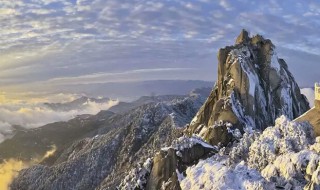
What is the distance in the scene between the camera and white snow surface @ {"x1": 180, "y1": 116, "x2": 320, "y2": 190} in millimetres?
50625

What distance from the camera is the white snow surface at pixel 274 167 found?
50625 millimetres

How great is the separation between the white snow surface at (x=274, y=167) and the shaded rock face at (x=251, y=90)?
43.8 metres

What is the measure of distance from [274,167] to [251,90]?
6483 centimetres

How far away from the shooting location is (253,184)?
163ft

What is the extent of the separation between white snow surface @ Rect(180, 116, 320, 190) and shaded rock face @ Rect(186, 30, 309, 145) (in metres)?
43.8

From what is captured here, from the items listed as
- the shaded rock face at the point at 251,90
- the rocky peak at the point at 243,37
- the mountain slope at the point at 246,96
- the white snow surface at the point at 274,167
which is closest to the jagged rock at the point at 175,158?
the white snow surface at the point at 274,167

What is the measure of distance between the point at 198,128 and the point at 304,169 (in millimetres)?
67981

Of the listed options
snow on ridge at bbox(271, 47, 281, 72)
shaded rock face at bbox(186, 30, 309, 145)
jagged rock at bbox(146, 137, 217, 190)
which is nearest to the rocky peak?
shaded rock face at bbox(186, 30, 309, 145)

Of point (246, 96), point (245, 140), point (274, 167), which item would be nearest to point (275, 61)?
point (246, 96)

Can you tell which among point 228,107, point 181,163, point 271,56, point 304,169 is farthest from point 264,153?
point 271,56

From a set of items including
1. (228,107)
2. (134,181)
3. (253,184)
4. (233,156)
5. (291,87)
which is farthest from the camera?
(291,87)

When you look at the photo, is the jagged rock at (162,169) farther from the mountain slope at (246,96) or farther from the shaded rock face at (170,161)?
the mountain slope at (246,96)

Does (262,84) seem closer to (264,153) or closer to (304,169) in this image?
(264,153)

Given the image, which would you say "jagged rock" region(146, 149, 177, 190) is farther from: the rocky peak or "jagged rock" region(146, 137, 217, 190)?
the rocky peak
